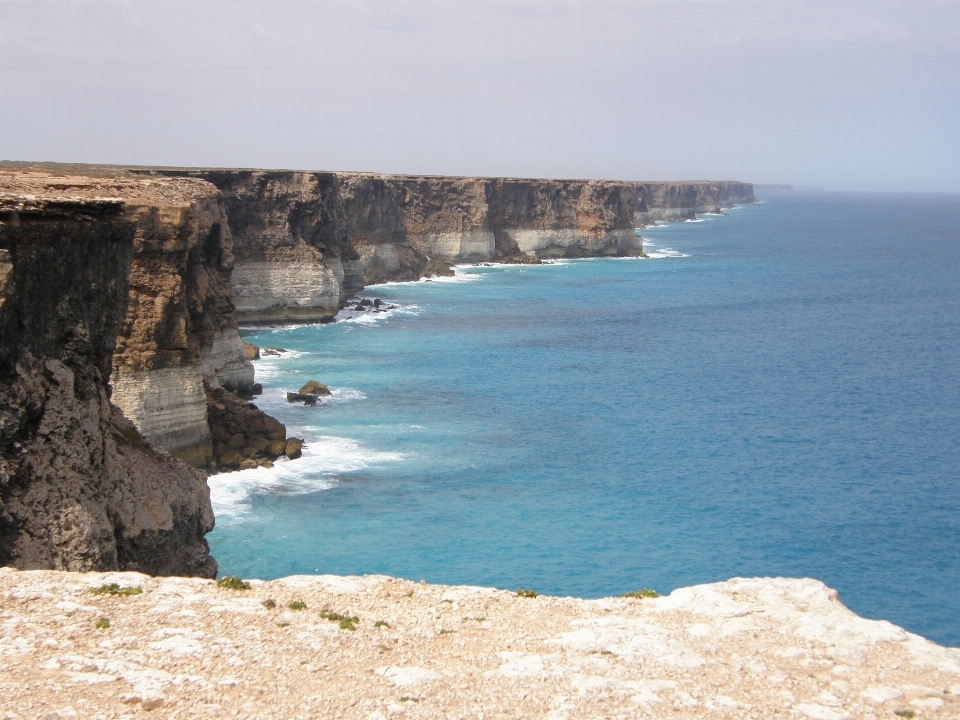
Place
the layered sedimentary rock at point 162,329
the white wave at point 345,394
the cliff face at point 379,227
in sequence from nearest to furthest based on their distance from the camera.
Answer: the layered sedimentary rock at point 162,329 → the white wave at point 345,394 → the cliff face at point 379,227

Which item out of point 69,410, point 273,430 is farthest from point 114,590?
point 273,430

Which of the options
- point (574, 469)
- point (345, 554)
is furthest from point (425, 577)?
point (574, 469)

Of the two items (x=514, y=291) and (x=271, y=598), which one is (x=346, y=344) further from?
(x=271, y=598)

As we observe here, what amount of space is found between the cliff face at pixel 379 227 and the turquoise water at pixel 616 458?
3.79 meters

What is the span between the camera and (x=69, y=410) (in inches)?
716

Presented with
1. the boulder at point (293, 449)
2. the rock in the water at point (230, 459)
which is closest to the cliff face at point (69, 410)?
the rock in the water at point (230, 459)

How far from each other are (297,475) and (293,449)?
2.06 meters

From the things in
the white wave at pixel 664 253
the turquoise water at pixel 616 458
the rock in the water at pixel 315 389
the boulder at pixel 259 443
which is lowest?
the turquoise water at pixel 616 458

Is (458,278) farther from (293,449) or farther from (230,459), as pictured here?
(230,459)

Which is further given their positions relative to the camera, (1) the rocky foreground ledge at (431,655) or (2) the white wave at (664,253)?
(2) the white wave at (664,253)

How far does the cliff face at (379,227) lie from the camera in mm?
69125

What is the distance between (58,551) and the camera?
17.0m

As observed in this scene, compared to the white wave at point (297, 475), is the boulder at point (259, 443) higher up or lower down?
higher up

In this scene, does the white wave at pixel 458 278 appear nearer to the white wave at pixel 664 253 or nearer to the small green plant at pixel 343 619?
the white wave at pixel 664 253
